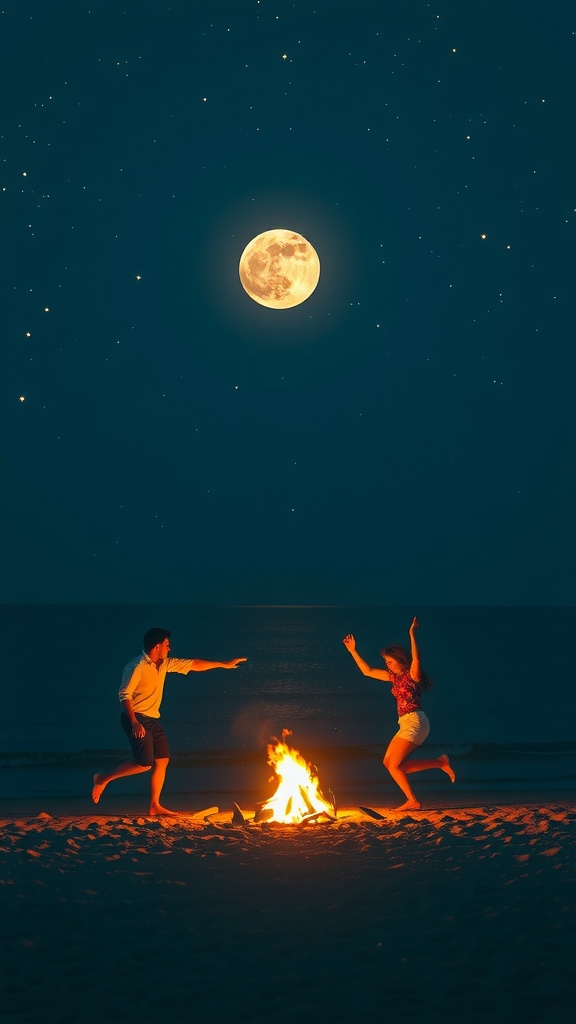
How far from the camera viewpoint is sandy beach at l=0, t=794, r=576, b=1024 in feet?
15.4

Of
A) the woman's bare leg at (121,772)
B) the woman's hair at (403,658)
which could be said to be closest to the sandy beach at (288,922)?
the woman's bare leg at (121,772)

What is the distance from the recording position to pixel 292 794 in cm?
926

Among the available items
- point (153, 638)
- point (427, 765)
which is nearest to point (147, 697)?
point (153, 638)

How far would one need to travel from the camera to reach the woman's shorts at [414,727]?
9.23m

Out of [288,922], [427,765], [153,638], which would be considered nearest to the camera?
[288,922]

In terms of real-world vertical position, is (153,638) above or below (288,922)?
above

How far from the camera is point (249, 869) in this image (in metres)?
7.16

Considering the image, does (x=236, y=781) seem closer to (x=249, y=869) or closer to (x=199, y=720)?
(x=249, y=869)

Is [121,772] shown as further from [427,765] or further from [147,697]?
[427,765]

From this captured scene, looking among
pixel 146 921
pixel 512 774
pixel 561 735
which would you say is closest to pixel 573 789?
pixel 512 774

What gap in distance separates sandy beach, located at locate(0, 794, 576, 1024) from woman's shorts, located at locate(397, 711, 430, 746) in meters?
0.83

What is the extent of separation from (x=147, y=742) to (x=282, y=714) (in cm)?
2563

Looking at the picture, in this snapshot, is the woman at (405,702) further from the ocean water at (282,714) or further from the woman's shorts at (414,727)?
the ocean water at (282,714)

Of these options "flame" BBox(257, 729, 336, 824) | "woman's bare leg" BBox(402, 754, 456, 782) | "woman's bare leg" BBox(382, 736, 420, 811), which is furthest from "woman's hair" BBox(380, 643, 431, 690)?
"flame" BBox(257, 729, 336, 824)
